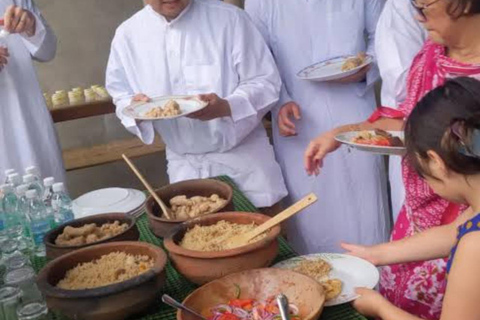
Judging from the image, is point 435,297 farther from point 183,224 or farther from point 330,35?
point 330,35

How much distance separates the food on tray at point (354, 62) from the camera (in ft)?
7.89

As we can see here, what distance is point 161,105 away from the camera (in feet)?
7.18

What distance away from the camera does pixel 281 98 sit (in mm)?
2650

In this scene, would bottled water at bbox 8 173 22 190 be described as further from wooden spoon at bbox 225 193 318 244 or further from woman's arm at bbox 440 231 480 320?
woman's arm at bbox 440 231 480 320

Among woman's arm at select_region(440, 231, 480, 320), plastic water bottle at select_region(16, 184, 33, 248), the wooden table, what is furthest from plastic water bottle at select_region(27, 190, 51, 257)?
the wooden table

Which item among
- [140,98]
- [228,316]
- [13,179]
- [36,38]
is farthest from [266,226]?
[36,38]

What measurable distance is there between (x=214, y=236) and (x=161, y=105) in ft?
2.90

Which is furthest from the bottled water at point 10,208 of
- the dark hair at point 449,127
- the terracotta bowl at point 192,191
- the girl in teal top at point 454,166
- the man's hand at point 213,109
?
the dark hair at point 449,127

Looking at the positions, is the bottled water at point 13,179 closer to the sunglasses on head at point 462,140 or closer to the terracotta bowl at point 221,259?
the terracotta bowl at point 221,259

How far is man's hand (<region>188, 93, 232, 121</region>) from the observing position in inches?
84.1

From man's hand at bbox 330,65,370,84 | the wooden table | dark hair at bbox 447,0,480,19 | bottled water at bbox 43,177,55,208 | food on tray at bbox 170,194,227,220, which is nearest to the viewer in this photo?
dark hair at bbox 447,0,480,19

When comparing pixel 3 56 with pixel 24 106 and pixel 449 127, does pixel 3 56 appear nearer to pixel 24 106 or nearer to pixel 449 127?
pixel 24 106

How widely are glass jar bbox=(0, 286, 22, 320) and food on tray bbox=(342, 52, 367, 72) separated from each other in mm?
1615

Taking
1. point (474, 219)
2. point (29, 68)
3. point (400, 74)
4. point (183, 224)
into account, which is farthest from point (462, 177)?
point (29, 68)
